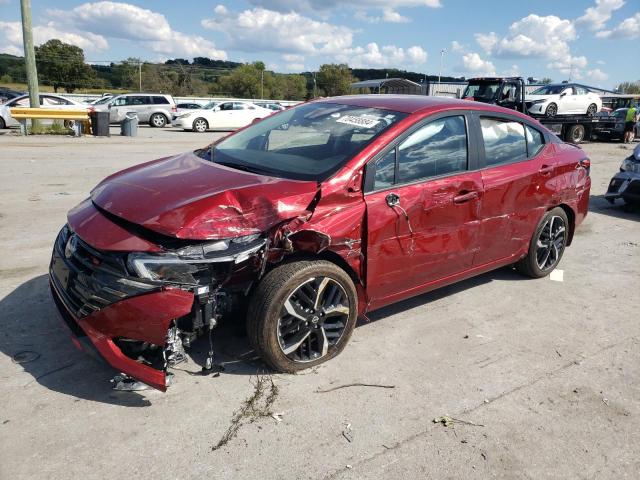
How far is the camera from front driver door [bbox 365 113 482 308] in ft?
11.7

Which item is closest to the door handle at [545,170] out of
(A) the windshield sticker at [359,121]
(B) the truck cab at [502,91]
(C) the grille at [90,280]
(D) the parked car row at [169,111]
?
(A) the windshield sticker at [359,121]

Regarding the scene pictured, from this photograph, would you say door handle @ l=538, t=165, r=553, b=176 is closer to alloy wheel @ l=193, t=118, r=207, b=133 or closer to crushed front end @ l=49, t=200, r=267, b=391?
crushed front end @ l=49, t=200, r=267, b=391

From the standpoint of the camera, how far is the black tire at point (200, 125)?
24.5m

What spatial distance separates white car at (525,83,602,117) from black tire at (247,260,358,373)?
805 inches

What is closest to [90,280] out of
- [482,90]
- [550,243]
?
[550,243]

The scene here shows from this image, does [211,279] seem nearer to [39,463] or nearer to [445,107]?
[39,463]

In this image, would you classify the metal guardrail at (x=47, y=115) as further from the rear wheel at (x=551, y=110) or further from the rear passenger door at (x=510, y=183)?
the rear wheel at (x=551, y=110)

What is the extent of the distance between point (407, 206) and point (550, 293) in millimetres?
2243

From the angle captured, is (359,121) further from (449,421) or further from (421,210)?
(449,421)

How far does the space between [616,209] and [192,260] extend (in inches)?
348

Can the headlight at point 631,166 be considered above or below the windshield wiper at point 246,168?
below

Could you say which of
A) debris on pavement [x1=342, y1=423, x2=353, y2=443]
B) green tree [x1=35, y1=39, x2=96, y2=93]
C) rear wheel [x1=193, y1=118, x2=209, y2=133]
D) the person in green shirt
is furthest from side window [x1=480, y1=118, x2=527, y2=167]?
green tree [x1=35, y1=39, x2=96, y2=93]

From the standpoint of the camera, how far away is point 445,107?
412cm

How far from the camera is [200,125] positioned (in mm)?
24625
